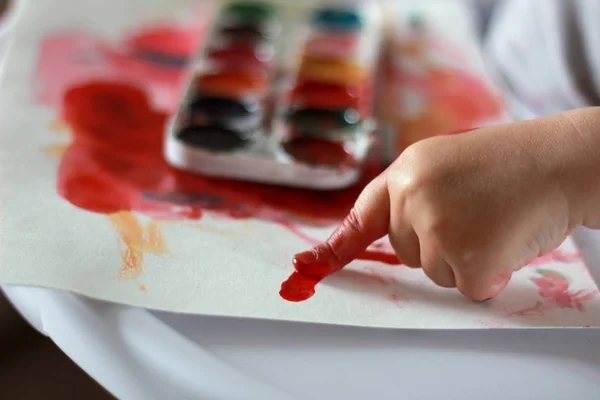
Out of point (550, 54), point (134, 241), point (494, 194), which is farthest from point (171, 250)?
point (550, 54)

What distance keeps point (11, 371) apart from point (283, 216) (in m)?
A: 0.36

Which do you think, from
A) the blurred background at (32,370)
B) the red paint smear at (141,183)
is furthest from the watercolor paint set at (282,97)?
the blurred background at (32,370)

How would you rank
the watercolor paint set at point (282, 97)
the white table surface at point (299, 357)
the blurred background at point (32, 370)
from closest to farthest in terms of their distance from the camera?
the white table surface at point (299, 357) → the watercolor paint set at point (282, 97) → the blurred background at point (32, 370)

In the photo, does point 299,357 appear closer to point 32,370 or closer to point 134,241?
point 134,241

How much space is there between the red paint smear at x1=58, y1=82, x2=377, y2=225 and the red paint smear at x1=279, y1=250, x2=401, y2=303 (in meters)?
0.06

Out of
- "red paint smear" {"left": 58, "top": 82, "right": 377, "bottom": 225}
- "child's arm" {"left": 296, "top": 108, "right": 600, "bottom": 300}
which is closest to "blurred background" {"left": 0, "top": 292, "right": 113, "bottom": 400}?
"red paint smear" {"left": 58, "top": 82, "right": 377, "bottom": 225}

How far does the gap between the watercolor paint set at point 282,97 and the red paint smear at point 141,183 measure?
0.04ft

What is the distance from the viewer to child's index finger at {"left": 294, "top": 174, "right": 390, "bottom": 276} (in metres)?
0.36

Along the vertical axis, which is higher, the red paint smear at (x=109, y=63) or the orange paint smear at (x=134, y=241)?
the red paint smear at (x=109, y=63)

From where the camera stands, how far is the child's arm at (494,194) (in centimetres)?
33

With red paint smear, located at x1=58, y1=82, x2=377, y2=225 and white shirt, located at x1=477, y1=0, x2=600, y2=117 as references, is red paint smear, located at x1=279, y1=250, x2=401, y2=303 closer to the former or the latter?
red paint smear, located at x1=58, y1=82, x2=377, y2=225

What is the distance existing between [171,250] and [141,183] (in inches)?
3.2

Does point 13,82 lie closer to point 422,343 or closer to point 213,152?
point 213,152

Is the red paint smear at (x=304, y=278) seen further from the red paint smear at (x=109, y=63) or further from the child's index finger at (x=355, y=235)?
the red paint smear at (x=109, y=63)
